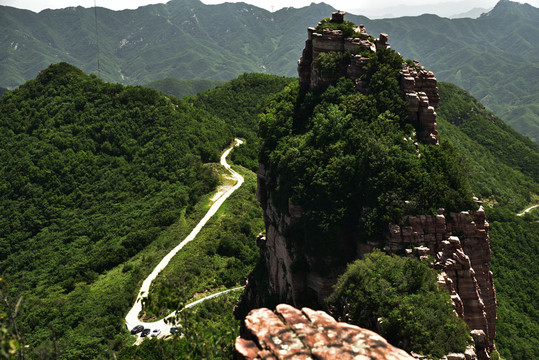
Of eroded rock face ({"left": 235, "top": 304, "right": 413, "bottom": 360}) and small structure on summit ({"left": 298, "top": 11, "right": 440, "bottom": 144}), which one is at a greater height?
small structure on summit ({"left": 298, "top": 11, "right": 440, "bottom": 144})

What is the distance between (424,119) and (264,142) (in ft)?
64.4

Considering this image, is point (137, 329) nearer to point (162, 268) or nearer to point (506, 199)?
point (162, 268)

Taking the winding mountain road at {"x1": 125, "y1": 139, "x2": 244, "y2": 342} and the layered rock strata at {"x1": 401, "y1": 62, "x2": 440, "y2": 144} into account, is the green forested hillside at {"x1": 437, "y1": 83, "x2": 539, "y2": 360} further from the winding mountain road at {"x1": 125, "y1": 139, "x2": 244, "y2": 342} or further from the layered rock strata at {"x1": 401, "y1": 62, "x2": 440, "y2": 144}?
the winding mountain road at {"x1": 125, "y1": 139, "x2": 244, "y2": 342}

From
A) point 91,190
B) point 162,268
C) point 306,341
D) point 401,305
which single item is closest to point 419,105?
point 401,305

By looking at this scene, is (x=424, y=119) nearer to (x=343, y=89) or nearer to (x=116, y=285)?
(x=343, y=89)

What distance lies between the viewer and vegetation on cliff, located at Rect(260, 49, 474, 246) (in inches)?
1335

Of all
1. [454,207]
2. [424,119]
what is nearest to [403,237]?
[454,207]

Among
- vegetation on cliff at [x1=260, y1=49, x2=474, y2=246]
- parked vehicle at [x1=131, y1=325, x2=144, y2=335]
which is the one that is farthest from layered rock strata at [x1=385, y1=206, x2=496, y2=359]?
parked vehicle at [x1=131, y1=325, x2=144, y2=335]

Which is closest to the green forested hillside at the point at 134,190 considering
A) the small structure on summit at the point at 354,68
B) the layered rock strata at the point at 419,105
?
the layered rock strata at the point at 419,105

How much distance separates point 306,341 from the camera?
15.8 meters

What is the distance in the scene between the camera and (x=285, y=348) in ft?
50.6

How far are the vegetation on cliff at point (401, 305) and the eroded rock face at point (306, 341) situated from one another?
301 inches

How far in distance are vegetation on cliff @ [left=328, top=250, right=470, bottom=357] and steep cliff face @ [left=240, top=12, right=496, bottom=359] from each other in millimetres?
2726

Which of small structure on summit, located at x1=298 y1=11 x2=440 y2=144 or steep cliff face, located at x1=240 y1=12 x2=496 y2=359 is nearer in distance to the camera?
steep cliff face, located at x1=240 y1=12 x2=496 y2=359
